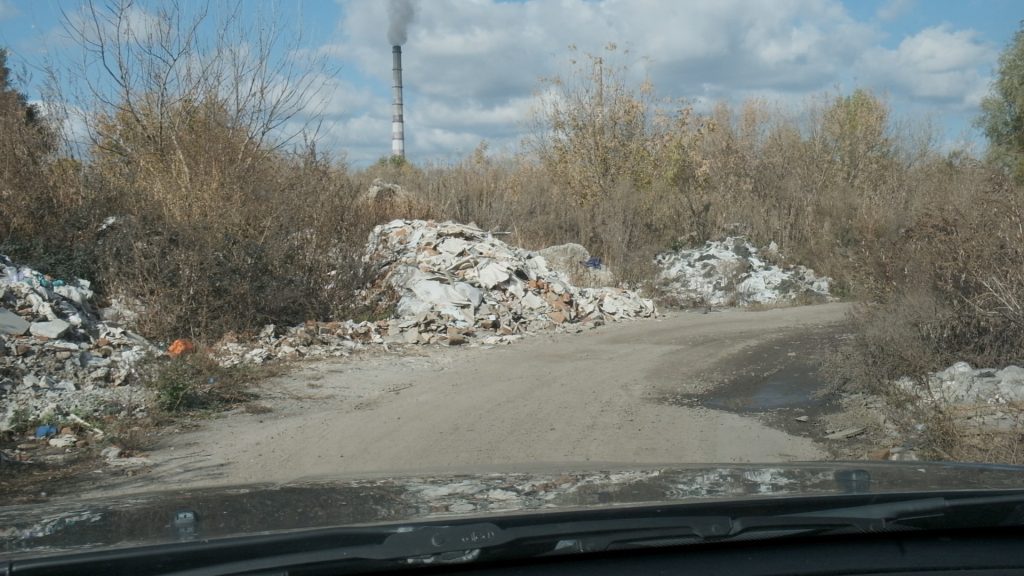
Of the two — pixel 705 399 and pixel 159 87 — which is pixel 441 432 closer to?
pixel 705 399

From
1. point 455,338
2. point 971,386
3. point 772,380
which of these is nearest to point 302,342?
point 455,338

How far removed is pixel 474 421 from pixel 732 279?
1715 centimetres

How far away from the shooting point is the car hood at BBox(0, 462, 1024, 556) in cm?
270

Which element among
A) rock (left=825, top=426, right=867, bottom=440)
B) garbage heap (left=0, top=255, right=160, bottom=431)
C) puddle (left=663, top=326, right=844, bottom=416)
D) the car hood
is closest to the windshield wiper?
the car hood

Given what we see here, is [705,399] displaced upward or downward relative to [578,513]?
downward

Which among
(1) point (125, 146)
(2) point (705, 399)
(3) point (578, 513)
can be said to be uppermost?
(1) point (125, 146)

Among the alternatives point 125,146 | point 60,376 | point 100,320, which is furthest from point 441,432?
point 125,146

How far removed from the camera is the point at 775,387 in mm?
11812

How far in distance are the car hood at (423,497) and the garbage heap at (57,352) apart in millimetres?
6919

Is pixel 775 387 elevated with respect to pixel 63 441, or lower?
lower

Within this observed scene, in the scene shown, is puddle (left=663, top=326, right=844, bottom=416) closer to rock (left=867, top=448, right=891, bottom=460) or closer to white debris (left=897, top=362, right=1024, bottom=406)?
white debris (left=897, top=362, right=1024, bottom=406)

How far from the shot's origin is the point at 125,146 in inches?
782

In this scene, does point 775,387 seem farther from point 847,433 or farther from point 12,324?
point 12,324

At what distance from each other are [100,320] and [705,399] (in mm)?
9446
